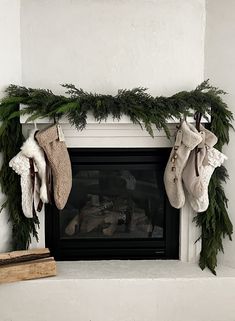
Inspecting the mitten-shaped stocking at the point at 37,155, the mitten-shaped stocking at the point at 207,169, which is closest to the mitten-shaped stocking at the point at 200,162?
the mitten-shaped stocking at the point at 207,169

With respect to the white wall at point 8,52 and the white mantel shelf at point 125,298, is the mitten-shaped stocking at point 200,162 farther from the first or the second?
the white wall at point 8,52

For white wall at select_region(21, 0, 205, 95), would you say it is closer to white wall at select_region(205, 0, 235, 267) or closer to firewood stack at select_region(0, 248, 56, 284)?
white wall at select_region(205, 0, 235, 267)

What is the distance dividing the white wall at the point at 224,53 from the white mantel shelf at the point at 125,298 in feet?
0.99

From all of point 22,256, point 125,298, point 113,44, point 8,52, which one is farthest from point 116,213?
point 8,52

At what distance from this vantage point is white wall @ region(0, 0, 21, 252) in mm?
1864

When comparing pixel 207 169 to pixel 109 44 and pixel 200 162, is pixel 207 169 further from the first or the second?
pixel 109 44

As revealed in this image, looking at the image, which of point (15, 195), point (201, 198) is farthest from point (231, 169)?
point (15, 195)

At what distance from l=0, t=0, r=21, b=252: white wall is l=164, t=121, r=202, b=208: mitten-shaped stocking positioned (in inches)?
33.7

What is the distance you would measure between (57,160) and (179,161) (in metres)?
0.61

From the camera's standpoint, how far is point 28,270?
186 cm

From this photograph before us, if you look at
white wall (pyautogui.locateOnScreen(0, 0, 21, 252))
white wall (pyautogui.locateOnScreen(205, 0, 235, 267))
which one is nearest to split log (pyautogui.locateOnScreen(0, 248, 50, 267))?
white wall (pyautogui.locateOnScreen(0, 0, 21, 252))

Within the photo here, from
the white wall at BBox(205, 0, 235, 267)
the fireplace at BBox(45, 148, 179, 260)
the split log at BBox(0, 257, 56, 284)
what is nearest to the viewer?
the split log at BBox(0, 257, 56, 284)

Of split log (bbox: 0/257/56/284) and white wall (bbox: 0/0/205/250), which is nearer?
split log (bbox: 0/257/56/284)

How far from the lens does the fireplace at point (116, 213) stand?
211 centimetres
